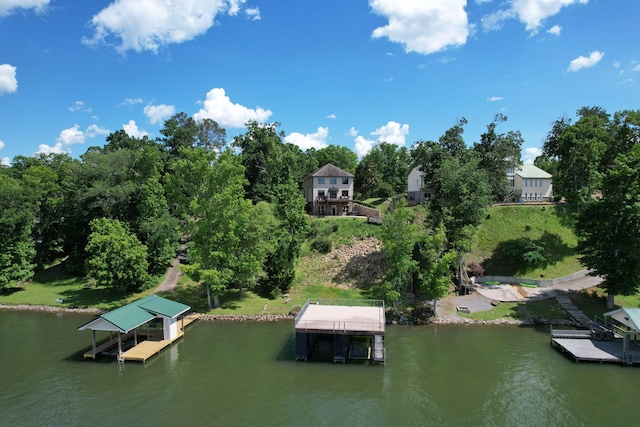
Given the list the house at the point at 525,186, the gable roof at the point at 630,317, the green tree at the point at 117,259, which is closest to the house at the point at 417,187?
the house at the point at 525,186

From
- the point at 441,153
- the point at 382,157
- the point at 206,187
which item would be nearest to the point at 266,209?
the point at 206,187

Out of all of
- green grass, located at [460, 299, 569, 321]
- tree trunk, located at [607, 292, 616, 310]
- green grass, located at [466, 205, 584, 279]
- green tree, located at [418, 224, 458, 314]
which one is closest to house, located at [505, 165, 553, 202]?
green grass, located at [466, 205, 584, 279]

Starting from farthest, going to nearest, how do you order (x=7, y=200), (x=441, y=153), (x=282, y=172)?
1. (x=282, y=172)
2. (x=441, y=153)
3. (x=7, y=200)

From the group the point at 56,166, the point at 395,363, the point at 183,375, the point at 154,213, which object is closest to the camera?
the point at 183,375

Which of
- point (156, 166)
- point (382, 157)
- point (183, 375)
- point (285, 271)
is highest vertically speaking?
point (382, 157)

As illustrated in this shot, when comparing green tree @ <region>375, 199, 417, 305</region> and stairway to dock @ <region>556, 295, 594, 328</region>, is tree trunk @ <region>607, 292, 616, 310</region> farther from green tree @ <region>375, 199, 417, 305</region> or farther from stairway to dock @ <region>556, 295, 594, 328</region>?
green tree @ <region>375, 199, 417, 305</region>

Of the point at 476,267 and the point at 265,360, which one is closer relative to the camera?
the point at 265,360

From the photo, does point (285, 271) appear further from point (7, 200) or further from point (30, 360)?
point (7, 200)
